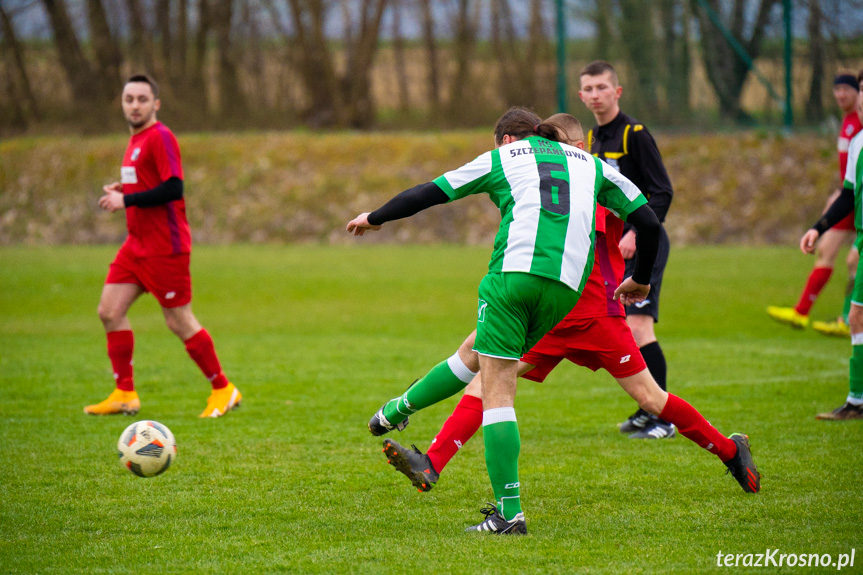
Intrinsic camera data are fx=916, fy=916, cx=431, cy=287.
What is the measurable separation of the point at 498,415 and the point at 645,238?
106 centimetres

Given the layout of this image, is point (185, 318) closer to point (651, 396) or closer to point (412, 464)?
point (412, 464)

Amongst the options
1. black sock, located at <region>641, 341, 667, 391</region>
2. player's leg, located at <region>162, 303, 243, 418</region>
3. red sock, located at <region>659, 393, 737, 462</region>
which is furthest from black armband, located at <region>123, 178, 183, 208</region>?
red sock, located at <region>659, 393, 737, 462</region>

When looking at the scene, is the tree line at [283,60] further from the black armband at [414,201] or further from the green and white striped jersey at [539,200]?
the black armband at [414,201]

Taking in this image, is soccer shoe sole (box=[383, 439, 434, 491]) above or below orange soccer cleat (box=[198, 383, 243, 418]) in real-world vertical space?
above

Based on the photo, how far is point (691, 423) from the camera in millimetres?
4570

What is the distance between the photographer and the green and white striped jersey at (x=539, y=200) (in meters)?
3.97

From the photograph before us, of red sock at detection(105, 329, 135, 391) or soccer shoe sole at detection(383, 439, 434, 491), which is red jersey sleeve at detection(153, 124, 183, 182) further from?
soccer shoe sole at detection(383, 439, 434, 491)

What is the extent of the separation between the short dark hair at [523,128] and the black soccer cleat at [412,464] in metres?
1.50

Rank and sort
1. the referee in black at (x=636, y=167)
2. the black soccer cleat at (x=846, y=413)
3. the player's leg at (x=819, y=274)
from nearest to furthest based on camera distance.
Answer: the referee in black at (x=636, y=167) → the black soccer cleat at (x=846, y=413) → the player's leg at (x=819, y=274)

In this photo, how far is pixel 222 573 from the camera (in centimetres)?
361

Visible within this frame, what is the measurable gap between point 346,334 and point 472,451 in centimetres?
572

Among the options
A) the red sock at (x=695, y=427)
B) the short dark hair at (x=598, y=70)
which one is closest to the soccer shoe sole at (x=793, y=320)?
the short dark hair at (x=598, y=70)

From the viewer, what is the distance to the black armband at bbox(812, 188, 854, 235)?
20.7 feet

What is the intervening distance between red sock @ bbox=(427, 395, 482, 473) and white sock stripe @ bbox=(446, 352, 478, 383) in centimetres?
12
